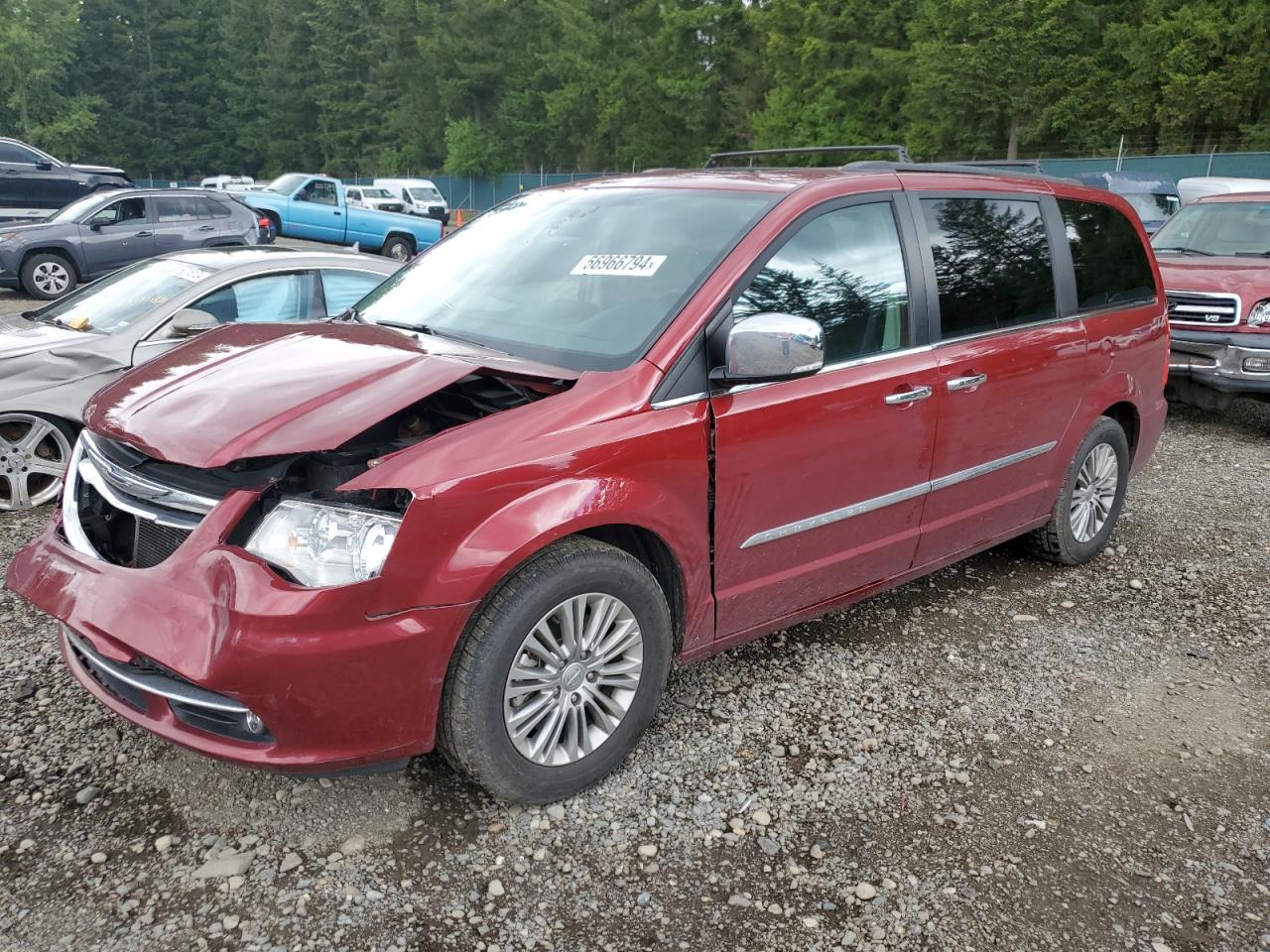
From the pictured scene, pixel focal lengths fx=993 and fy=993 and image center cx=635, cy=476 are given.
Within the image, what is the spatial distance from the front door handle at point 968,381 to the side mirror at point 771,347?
995 mm

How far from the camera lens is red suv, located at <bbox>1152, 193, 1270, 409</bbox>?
308 inches

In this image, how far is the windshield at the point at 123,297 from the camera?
580 cm

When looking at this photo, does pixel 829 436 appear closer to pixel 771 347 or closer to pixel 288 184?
pixel 771 347

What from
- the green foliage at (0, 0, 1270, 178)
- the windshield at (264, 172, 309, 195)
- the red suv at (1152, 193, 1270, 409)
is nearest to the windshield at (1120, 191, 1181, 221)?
the red suv at (1152, 193, 1270, 409)

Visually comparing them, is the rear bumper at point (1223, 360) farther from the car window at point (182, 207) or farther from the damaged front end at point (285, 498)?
the car window at point (182, 207)

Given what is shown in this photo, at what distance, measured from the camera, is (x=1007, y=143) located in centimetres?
3675

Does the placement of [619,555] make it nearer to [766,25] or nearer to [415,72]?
[766,25]

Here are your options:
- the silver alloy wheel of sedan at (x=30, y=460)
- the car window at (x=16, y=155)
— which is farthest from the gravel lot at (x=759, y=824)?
the car window at (x=16, y=155)

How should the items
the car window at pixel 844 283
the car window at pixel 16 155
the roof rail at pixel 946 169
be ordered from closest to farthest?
1. the car window at pixel 844 283
2. the roof rail at pixel 946 169
3. the car window at pixel 16 155

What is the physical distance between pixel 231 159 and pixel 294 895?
79.6 metres

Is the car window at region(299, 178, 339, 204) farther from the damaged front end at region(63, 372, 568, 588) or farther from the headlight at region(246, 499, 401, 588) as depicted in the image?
the headlight at region(246, 499, 401, 588)

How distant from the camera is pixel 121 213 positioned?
44.2 feet

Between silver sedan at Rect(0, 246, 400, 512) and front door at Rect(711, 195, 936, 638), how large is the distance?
128 inches

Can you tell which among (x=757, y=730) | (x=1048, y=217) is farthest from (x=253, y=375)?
(x=1048, y=217)
